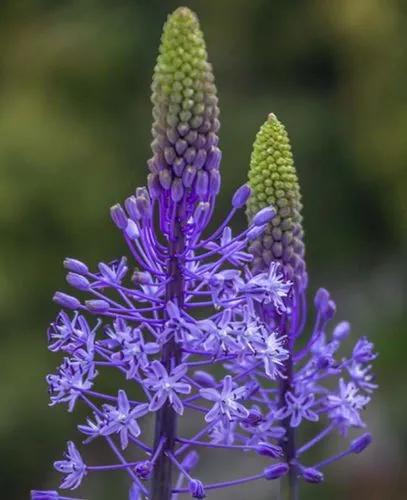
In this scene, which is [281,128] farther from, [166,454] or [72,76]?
[72,76]

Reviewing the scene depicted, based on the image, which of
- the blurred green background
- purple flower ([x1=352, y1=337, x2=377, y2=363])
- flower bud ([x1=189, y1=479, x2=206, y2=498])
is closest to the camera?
flower bud ([x1=189, y1=479, x2=206, y2=498])

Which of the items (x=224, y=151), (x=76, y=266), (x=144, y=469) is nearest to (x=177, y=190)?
(x=76, y=266)

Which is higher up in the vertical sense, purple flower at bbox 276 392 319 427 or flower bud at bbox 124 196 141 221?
flower bud at bbox 124 196 141 221

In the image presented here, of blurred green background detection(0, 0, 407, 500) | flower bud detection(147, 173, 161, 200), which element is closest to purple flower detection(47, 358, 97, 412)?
flower bud detection(147, 173, 161, 200)

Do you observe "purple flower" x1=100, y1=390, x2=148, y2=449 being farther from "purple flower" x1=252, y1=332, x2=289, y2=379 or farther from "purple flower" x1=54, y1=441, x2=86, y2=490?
"purple flower" x1=252, y1=332, x2=289, y2=379

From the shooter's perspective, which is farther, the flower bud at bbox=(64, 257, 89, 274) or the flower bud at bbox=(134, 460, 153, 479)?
the flower bud at bbox=(64, 257, 89, 274)

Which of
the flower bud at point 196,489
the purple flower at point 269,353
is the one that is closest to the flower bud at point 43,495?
the flower bud at point 196,489

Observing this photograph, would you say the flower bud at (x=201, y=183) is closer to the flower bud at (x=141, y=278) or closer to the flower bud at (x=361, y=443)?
the flower bud at (x=141, y=278)

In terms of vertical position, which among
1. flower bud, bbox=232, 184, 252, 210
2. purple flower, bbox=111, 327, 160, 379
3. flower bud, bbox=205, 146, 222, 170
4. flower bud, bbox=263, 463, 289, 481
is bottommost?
flower bud, bbox=263, 463, 289, 481
